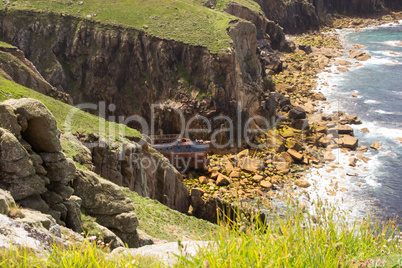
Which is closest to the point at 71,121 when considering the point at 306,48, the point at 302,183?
the point at 302,183

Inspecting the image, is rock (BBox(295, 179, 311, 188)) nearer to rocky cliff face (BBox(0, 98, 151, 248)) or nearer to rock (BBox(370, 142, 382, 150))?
rock (BBox(370, 142, 382, 150))

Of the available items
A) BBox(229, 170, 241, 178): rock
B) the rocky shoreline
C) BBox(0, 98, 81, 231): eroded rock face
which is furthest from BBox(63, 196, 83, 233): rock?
BBox(229, 170, 241, 178): rock

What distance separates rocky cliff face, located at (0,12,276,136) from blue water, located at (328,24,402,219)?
16.6 metres

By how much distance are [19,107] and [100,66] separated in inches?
1596

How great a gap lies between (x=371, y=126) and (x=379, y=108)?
791 centimetres

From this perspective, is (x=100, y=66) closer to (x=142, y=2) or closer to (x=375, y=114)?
(x=142, y=2)

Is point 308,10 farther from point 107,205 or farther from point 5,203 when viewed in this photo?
point 5,203

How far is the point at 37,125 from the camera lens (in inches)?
492

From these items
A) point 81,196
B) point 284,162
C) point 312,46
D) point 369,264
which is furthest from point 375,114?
point 369,264

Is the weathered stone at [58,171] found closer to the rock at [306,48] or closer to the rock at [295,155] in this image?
the rock at [295,155]

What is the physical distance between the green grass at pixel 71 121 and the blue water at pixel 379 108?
18402 millimetres

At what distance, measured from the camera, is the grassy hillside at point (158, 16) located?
168 ft

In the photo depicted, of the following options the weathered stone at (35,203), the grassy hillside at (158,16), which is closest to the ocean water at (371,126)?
the weathered stone at (35,203)

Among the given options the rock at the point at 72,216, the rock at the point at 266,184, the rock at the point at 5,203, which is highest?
the rock at the point at 5,203
